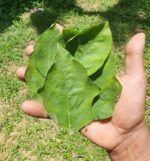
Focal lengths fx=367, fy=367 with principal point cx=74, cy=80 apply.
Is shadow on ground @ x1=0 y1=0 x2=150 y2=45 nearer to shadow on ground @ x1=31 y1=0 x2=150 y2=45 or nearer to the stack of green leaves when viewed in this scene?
shadow on ground @ x1=31 y1=0 x2=150 y2=45

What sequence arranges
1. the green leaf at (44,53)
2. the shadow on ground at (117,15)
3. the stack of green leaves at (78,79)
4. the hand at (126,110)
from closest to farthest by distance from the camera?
the stack of green leaves at (78,79) < the green leaf at (44,53) < the hand at (126,110) < the shadow on ground at (117,15)

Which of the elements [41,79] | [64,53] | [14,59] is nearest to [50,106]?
[41,79]

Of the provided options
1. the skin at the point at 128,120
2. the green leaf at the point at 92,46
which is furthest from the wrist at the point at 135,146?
the green leaf at the point at 92,46

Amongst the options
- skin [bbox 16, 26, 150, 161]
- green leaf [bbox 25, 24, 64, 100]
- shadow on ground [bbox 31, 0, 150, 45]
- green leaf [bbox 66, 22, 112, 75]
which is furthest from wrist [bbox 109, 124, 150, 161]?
shadow on ground [bbox 31, 0, 150, 45]

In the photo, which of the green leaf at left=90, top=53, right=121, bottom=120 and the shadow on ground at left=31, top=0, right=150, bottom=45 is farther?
the shadow on ground at left=31, top=0, right=150, bottom=45

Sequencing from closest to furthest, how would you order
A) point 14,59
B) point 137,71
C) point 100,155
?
point 137,71 < point 100,155 < point 14,59

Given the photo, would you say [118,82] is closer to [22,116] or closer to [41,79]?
[41,79]

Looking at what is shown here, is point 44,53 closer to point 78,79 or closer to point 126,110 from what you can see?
point 78,79

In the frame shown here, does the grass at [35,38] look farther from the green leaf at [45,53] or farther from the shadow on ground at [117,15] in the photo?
the green leaf at [45,53]
